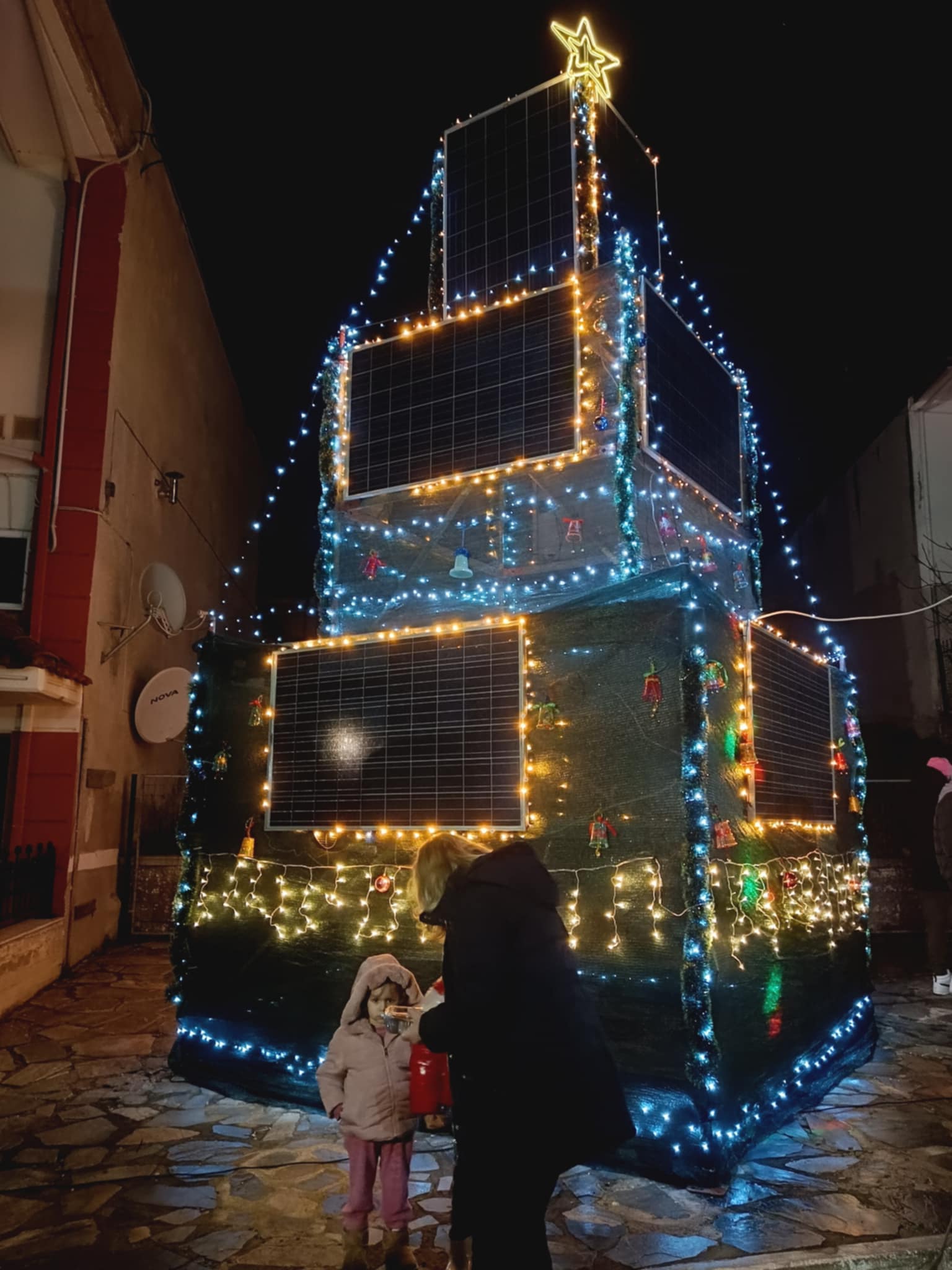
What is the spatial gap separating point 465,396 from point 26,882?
7.61 metres

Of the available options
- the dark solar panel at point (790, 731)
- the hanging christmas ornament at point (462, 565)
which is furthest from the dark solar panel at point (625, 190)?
the dark solar panel at point (790, 731)

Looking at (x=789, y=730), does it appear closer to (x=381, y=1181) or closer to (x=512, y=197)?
(x=381, y=1181)

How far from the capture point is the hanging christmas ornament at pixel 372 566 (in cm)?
757

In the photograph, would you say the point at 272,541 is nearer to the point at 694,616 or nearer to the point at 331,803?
the point at 331,803

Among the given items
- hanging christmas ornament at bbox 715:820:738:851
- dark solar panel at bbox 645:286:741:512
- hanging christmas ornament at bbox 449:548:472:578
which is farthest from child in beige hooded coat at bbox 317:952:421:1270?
dark solar panel at bbox 645:286:741:512

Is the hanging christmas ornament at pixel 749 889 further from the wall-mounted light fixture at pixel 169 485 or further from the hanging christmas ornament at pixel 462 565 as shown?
the wall-mounted light fixture at pixel 169 485

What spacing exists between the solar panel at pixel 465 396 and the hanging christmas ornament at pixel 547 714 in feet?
6.95

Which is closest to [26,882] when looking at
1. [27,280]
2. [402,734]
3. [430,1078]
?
[402,734]

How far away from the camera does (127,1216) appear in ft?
14.8

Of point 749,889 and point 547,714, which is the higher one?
point 547,714

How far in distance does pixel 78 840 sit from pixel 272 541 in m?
15.1

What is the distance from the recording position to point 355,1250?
395 cm

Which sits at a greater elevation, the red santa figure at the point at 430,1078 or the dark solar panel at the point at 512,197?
the dark solar panel at the point at 512,197

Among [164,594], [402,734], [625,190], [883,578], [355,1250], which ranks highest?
[625,190]
